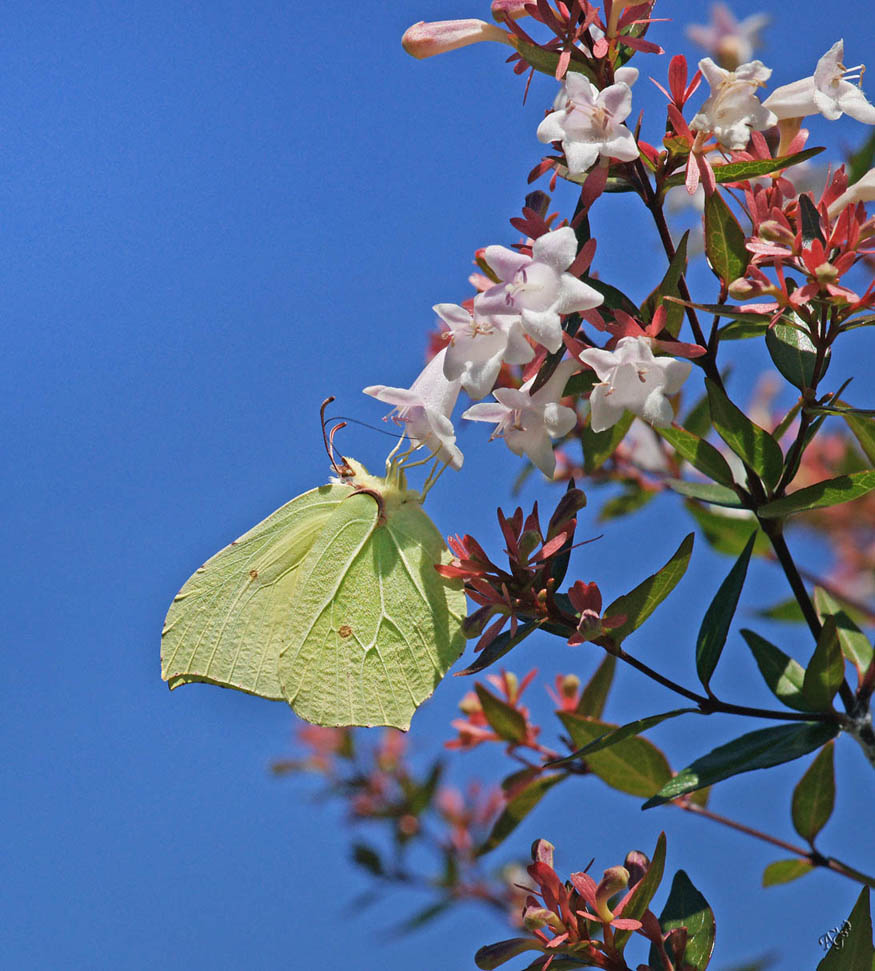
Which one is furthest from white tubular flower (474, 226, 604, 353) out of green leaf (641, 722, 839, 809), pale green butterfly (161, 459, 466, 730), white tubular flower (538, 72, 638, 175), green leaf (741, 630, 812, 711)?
green leaf (741, 630, 812, 711)

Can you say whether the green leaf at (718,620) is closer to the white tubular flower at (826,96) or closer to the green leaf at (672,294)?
the green leaf at (672,294)

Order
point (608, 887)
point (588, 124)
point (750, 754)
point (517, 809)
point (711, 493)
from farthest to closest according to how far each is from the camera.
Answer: point (517, 809) → point (711, 493) → point (750, 754) → point (608, 887) → point (588, 124)

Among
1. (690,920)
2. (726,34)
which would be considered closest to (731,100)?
(690,920)

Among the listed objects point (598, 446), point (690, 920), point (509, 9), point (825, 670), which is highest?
point (509, 9)

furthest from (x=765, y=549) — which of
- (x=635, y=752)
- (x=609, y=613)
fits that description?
(x=609, y=613)

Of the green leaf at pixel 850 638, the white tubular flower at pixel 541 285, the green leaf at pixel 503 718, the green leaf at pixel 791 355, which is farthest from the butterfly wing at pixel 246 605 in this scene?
the green leaf at pixel 850 638

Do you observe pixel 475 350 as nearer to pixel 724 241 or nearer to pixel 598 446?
pixel 724 241
